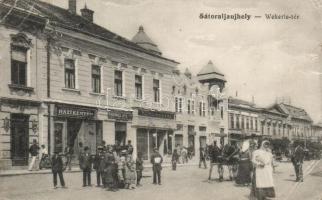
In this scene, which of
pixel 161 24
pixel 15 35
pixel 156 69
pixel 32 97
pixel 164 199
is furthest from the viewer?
pixel 156 69

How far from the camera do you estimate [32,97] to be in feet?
37.6

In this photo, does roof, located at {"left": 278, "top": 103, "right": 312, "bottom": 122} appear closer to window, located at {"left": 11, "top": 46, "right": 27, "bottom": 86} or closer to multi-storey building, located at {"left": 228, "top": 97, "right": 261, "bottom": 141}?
window, located at {"left": 11, "top": 46, "right": 27, "bottom": 86}

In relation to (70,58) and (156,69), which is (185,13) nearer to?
(70,58)

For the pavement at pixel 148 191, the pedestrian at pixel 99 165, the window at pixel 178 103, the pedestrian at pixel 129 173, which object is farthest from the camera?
the window at pixel 178 103

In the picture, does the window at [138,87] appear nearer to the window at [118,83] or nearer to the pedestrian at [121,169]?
the window at [118,83]

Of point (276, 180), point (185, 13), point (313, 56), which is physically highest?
point (185, 13)

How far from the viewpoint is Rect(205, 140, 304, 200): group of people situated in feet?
27.2

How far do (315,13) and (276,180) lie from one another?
4632 millimetres

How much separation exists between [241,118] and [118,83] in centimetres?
2195

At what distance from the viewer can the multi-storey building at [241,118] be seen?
31.9m

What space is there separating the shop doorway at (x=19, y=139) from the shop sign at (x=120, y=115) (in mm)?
2330

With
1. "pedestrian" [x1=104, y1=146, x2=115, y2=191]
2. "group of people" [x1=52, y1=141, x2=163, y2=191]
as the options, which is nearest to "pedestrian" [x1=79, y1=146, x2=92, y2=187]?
"group of people" [x1=52, y1=141, x2=163, y2=191]

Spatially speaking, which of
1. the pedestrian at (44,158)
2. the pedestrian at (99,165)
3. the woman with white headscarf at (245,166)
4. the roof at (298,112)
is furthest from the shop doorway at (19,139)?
the roof at (298,112)

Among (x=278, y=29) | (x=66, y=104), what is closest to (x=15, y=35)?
(x=66, y=104)
